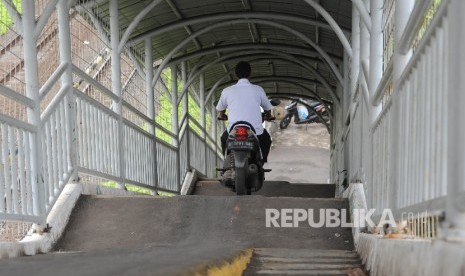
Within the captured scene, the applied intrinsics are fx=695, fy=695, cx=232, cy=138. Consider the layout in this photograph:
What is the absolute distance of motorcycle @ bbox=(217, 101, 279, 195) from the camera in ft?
22.7

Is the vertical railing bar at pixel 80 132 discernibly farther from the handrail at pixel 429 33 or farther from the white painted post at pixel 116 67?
the handrail at pixel 429 33

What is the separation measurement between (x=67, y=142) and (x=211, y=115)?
12296 mm

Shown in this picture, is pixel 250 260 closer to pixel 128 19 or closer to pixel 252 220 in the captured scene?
pixel 252 220

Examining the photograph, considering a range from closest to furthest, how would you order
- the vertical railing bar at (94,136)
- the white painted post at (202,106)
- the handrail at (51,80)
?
the handrail at (51,80)
the vertical railing bar at (94,136)
the white painted post at (202,106)

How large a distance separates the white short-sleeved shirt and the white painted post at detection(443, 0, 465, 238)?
544 cm

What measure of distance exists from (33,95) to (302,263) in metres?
2.45

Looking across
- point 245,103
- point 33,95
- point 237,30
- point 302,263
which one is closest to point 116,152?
point 245,103

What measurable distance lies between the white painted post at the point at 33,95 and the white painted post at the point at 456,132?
378cm

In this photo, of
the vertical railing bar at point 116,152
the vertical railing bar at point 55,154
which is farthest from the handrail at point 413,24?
the vertical railing bar at point 116,152

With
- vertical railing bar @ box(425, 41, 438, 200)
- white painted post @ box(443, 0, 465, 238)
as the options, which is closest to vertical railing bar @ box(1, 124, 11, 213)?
vertical railing bar @ box(425, 41, 438, 200)

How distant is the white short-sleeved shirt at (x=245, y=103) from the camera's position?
24.4 feet

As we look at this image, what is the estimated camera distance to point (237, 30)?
12.3m

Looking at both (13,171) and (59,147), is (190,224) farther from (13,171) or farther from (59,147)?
(13,171)

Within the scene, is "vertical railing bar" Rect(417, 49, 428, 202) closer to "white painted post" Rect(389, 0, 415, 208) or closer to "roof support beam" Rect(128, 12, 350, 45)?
"white painted post" Rect(389, 0, 415, 208)
